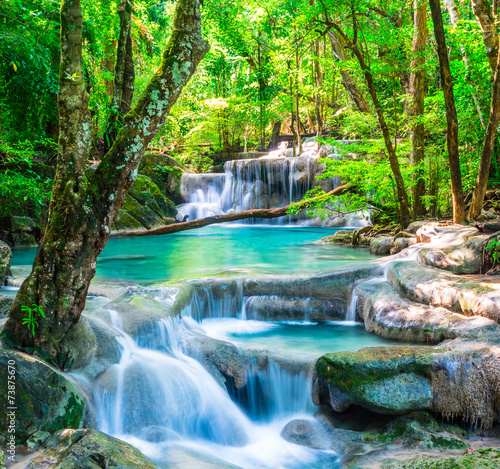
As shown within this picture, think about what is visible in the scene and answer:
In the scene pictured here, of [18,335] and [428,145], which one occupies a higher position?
[428,145]

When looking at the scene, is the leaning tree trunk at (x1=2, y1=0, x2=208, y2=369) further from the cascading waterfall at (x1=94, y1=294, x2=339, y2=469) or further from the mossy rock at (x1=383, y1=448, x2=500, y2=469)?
the mossy rock at (x1=383, y1=448, x2=500, y2=469)

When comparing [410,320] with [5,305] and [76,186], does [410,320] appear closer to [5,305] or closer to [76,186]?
[76,186]

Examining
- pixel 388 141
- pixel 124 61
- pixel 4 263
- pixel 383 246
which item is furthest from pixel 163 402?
pixel 124 61

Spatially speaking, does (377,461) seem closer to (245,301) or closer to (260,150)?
(245,301)

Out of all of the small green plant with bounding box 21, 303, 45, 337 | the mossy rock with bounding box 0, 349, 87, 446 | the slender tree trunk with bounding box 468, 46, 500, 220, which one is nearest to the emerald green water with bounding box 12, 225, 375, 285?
the slender tree trunk with bounding box 468, 46, 500, 220

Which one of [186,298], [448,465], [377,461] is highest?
[186,298]

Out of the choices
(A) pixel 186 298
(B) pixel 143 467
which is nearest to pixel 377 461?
(B) pixel 143 467

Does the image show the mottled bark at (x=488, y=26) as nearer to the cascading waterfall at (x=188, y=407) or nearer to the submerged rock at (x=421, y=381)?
the submerged rock at (x=421, y=381)

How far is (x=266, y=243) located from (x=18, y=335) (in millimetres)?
10099

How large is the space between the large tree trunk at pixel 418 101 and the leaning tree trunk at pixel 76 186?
7187 mm

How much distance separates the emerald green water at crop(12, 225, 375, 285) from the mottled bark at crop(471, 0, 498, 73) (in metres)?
4.63

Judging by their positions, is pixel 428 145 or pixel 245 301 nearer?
pixel 245 301

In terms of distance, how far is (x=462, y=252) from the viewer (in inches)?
259

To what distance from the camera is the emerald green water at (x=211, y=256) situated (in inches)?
344
